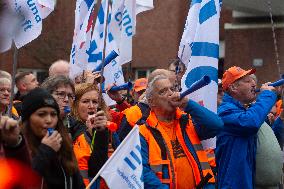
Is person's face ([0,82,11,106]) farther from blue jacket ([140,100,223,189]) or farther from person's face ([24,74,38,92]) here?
blue jacket ([140,100,223,189])

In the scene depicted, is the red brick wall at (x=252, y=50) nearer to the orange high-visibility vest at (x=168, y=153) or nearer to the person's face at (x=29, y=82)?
the person's face at (x=29, y=82)

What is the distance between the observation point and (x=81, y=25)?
8562 millimetres

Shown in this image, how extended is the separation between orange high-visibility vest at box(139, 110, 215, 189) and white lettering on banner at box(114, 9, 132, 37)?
2725 millimetres

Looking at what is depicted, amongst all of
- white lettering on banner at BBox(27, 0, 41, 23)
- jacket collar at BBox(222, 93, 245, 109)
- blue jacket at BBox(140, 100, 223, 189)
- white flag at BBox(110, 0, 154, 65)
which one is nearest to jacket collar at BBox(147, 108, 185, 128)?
blue jacket at BBox(140, 100, 223, 189)

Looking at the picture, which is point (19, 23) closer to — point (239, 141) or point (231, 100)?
point (239, 141)

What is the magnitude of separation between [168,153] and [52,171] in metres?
1.25

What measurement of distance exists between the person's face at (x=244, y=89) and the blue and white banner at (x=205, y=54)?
0.53m

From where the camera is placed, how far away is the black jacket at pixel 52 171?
4.16m

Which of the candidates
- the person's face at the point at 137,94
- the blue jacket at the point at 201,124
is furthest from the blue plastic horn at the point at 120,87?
the person's face at the point at 137,94

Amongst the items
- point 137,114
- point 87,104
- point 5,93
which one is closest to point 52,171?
point 87,104

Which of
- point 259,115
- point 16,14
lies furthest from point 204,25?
point 16,14

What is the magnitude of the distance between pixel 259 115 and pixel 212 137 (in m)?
0.66

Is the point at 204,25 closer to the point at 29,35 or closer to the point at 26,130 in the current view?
the point at 29,35

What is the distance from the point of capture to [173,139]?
5.47 meters
